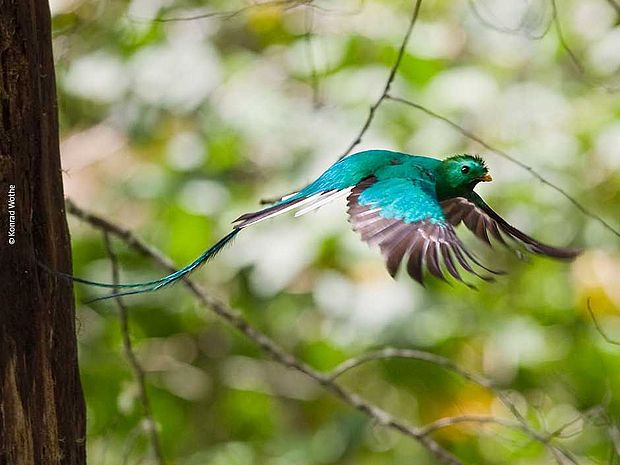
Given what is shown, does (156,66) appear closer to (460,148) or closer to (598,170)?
(460,148)

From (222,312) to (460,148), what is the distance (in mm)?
1246

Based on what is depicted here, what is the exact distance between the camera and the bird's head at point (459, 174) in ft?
7.58

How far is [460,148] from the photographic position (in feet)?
11.3

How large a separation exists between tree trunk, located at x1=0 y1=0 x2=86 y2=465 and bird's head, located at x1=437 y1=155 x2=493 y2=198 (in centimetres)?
89

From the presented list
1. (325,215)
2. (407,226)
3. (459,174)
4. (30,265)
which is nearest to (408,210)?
(407,226)

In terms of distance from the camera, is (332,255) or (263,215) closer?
(263,215)

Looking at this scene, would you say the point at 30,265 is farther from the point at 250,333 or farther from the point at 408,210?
the point at 250,333

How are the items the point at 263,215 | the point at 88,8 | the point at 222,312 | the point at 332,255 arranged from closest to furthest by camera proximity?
the point at 263,215, the point at 222,312, the point at 332,255, the point at 88,8

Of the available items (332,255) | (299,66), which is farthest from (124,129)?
(332,255)

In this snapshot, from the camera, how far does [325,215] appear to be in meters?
3.24

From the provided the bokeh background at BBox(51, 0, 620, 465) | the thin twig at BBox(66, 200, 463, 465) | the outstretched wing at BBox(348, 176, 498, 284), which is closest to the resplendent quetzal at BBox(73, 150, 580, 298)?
the outstretched wing at BBox(348, 176, 498, 284)

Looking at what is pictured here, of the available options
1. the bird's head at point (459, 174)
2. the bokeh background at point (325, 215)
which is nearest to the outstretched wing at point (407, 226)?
the bird's head at point (459, 174)

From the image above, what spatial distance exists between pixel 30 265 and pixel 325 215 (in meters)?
1.58

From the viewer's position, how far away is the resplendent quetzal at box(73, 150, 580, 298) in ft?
5.80
